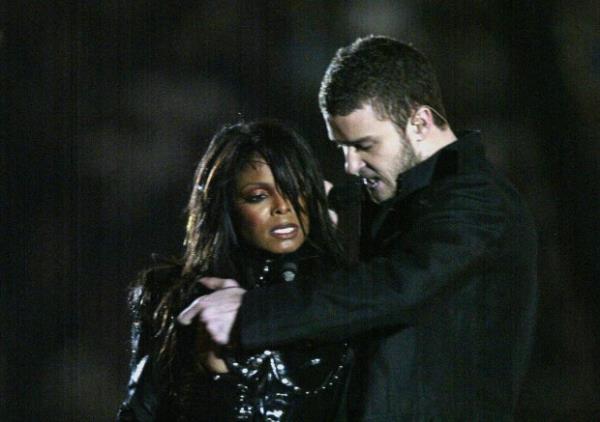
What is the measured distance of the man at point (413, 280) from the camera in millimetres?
2561

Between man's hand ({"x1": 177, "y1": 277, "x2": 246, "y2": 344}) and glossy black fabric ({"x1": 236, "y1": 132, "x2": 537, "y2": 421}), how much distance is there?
0.05 metres

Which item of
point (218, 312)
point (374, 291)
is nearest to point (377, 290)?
point (374, 291)

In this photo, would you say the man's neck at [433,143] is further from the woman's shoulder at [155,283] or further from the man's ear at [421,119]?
the woman's shoulder at [155,283]

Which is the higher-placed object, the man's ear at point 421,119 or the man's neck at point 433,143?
the man's ear at point 421,119

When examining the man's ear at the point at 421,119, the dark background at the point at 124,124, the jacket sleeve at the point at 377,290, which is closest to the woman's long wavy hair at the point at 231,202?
the man's ear at the point at 421,119

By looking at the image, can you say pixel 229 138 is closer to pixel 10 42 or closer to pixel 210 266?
pixel 210 266

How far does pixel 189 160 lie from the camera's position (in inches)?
229

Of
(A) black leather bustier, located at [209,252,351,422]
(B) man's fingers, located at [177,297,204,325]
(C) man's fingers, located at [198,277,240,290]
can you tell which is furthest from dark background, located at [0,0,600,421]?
(B) man's fingers, located at [177,297,204,325]

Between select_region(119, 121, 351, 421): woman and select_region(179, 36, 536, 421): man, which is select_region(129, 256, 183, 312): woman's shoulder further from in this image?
select_region(179, 36, 536, 421): man

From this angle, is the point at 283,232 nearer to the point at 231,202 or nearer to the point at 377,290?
the point at 231,202

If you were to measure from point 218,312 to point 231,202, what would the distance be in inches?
27.1

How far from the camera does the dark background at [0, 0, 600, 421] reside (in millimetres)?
5520

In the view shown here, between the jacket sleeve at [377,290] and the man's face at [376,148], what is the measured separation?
0.31 meters

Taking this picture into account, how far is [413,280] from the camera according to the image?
2541 millimetres
